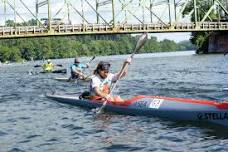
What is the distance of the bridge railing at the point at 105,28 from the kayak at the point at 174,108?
6268 centimetres

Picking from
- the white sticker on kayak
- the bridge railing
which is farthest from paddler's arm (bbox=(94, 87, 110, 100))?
the bridge railing

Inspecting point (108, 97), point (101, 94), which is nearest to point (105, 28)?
point (101, 94)

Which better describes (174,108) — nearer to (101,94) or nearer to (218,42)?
(101,94)

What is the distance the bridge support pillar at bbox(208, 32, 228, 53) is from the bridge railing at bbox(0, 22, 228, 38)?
133 inches

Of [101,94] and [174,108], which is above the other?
[101,94]

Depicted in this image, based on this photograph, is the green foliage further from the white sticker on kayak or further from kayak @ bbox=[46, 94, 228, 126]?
the white sticker on kayak

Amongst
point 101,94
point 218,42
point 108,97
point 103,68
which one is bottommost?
point 108,97

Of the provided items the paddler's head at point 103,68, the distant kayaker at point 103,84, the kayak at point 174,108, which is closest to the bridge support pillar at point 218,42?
the distant kayaker at point 103,84

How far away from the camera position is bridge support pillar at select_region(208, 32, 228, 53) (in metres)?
106

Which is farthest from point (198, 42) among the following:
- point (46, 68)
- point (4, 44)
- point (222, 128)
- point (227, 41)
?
point (222, 128)

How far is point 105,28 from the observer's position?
9244 centimetres

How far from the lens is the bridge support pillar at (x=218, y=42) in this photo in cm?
10606

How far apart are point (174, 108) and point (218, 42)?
307 ft

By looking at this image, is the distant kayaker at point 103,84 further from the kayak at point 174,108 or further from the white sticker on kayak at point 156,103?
the white sticker on kayak at point 156,103
